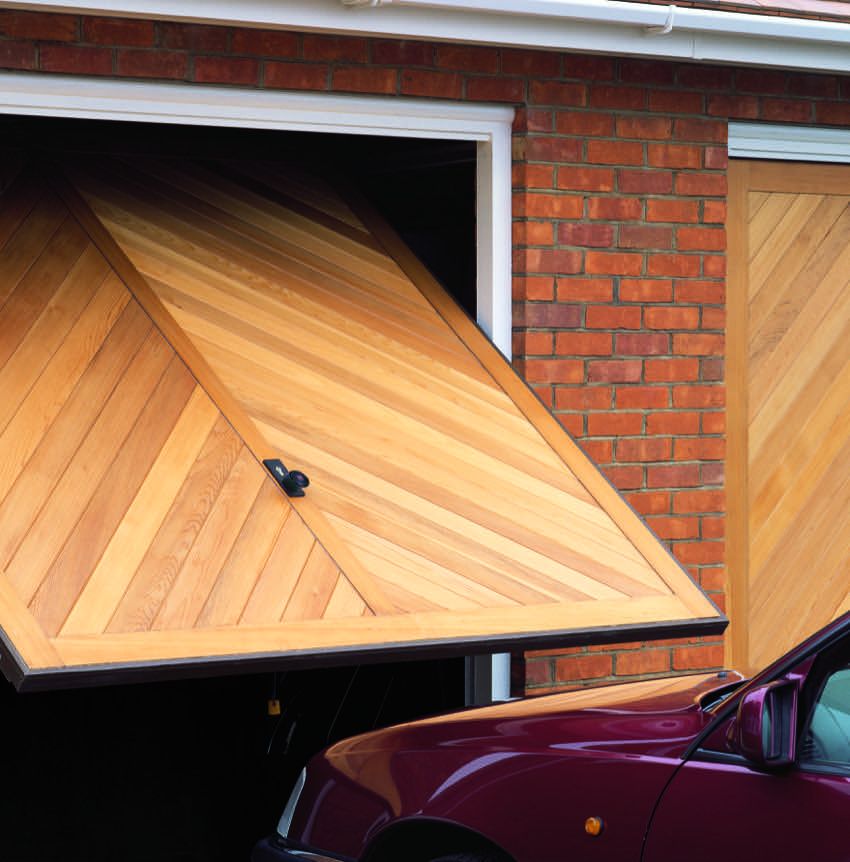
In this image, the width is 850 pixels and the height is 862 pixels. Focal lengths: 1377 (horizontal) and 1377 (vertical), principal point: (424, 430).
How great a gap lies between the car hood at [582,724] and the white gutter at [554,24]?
2925 millimetres

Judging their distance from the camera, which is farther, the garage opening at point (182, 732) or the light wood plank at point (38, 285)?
the garage opening at point (182, 732)

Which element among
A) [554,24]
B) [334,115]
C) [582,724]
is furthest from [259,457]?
[554,24]

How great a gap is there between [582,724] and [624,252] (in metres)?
3.27

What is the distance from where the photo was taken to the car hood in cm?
338

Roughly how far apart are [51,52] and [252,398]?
5.14 ft

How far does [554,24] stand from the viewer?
5953mm

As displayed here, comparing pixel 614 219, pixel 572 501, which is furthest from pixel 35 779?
pixel 614 219

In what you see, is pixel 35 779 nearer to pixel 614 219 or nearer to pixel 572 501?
pixel 572 501

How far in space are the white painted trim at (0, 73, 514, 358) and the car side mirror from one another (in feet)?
11.0

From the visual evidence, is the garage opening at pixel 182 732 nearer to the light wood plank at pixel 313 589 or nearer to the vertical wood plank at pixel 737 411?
the vertical wood plank at pixel 737 411

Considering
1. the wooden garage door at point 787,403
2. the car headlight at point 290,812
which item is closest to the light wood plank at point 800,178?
the wooden garage door at point 787,403

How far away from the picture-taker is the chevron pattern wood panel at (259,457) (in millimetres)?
4316

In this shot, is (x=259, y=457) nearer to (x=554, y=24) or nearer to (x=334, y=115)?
(x=334, y=115)

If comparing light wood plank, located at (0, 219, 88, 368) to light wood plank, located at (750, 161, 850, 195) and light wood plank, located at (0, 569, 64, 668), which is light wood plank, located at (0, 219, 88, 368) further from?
light wood plank, located at (750, 161, 850, 195)
